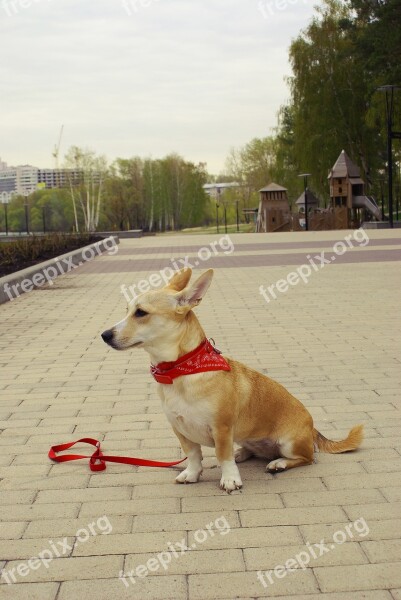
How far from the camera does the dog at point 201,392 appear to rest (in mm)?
3969

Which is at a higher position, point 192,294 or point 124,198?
point 124,198

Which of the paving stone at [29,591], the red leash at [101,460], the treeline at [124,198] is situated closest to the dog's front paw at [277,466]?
the red leash at [101,460]

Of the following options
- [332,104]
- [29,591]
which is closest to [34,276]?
[29,591]

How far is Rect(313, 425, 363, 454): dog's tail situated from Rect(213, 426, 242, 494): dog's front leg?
677 mm

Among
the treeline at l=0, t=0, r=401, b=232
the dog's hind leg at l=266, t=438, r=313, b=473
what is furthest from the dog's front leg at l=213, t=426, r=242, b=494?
the treeline at l=0, t=0, r=401, b=232

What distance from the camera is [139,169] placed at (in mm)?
110625

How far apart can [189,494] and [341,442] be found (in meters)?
1.01

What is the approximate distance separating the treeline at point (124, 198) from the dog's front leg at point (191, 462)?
90129mm

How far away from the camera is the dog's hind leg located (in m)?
4.33

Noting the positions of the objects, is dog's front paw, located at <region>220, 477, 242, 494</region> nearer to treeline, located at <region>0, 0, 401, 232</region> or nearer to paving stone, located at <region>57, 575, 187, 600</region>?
paving stone, located at <region>57, 575, 187, 600</region>

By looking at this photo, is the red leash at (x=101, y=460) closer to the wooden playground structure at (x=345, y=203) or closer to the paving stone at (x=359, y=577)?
the paving stone at (x=359, y=577)

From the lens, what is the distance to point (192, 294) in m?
3.97

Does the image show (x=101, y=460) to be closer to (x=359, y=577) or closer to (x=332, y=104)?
(x=359, y=577)

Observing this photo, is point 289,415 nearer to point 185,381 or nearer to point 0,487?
point 185,381
